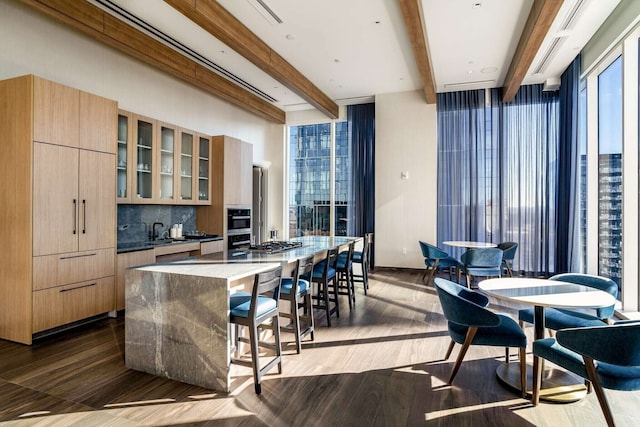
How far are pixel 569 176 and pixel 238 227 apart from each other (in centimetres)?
574

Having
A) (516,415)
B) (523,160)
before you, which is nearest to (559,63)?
(523,160)

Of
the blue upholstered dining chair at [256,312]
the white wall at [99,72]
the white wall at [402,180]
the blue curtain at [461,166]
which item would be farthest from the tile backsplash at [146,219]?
the blue curtain at [461,166]

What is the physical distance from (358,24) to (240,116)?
3.68 m

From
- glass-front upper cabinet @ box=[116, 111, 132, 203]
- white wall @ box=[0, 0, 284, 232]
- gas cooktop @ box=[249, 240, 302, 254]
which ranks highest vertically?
white wall @ box=[0, 0, 284, 232]

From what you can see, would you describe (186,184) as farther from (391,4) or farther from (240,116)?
(391,4)

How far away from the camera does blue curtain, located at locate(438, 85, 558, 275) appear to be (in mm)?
6504

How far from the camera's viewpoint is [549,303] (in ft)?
7.80

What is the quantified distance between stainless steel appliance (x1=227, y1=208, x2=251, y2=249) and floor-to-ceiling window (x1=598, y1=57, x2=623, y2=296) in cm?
549

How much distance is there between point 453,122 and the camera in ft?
23.3

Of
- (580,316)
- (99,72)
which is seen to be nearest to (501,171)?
(580,316)

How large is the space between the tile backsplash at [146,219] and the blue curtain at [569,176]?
6.37m

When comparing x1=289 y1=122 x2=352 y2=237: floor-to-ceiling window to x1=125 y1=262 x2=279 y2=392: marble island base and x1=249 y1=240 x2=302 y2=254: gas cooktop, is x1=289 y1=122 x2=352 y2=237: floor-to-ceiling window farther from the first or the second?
x1=125 y1=262 x2=279 y2=392: marble island base

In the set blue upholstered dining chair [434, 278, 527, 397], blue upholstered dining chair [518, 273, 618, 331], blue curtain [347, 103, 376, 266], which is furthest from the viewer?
blue curtain [347, 103, 376, 266]

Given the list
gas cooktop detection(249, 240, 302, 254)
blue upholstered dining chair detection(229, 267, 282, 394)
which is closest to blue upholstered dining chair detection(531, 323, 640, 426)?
blue upholstered dining chair detection(229, 267, 282, 394)
